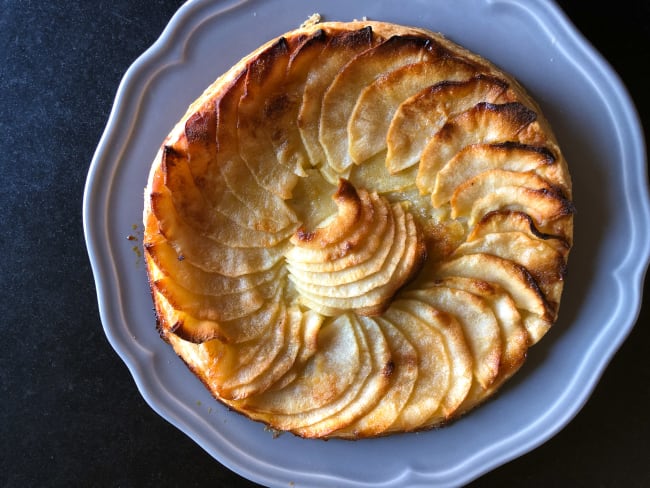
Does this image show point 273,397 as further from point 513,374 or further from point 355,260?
point 513,374

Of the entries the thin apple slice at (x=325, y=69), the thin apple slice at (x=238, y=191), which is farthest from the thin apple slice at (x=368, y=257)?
the thin apple slice at (x=325, y=69)

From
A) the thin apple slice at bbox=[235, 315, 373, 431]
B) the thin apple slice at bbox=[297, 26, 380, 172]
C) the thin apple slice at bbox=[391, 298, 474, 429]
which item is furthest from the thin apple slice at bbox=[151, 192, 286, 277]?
the thin apple slice at bbox=[391, 298, 474, 429]

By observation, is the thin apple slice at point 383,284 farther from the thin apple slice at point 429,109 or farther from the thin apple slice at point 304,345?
the thin apple slice at point 429,109

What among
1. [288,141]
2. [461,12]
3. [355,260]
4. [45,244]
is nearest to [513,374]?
[355,260]

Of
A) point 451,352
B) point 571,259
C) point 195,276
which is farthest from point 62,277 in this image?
point 571,259

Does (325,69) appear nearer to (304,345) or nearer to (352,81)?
(352,81)

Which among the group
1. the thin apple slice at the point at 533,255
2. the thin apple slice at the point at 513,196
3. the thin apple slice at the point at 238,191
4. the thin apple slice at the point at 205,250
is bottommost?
the thin apple slice at the point at 205,250
